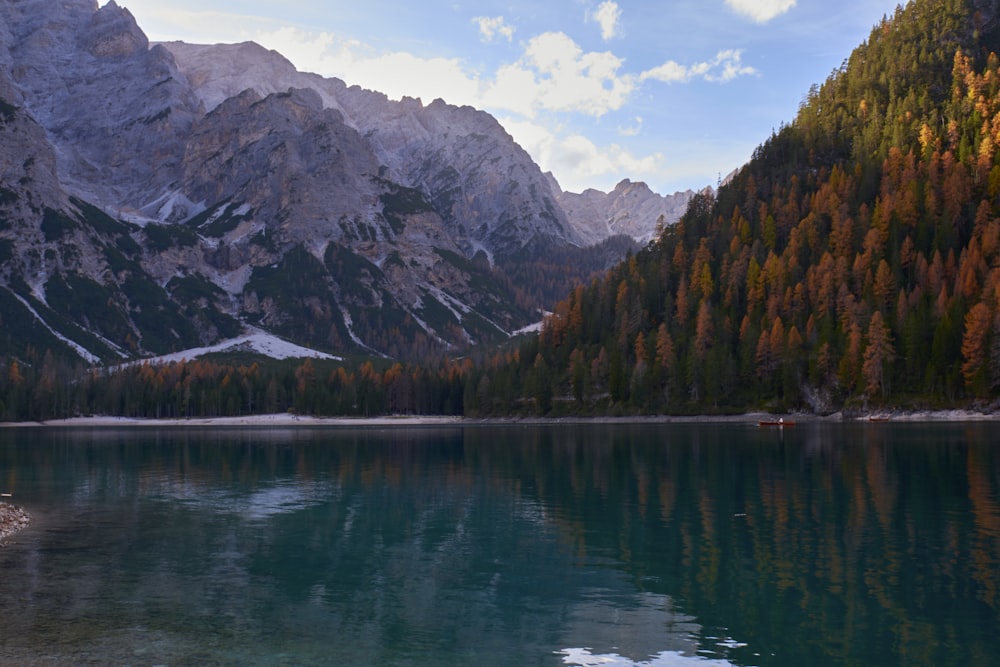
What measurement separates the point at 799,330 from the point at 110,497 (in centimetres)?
15174

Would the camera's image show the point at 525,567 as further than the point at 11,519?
No

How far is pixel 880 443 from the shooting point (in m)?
101

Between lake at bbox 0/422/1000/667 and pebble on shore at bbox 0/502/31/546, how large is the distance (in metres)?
1.17

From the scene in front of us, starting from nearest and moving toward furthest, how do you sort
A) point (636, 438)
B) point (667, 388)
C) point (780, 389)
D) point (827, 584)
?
1. point (827, 584)
2. point (636, 438)
3. point (780, 389)
4. point (667, 388)

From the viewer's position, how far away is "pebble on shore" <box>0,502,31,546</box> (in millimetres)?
51531

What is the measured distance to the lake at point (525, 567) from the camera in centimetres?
2841

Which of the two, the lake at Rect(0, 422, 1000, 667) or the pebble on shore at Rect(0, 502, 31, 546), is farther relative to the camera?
the pebble on shore at Rect(0, 502, 31, 546)

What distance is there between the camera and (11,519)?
5531cm

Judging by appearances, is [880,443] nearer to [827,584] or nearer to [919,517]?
[919,517]

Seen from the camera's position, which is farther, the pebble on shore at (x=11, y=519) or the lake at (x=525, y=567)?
the pebble on shore at (x=11, y=519)

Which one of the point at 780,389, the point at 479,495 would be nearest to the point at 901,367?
the point at 780,389

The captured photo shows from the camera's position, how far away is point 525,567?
4112 centimetres

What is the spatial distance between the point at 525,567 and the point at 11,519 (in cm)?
3697

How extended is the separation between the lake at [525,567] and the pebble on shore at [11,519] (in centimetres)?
117
